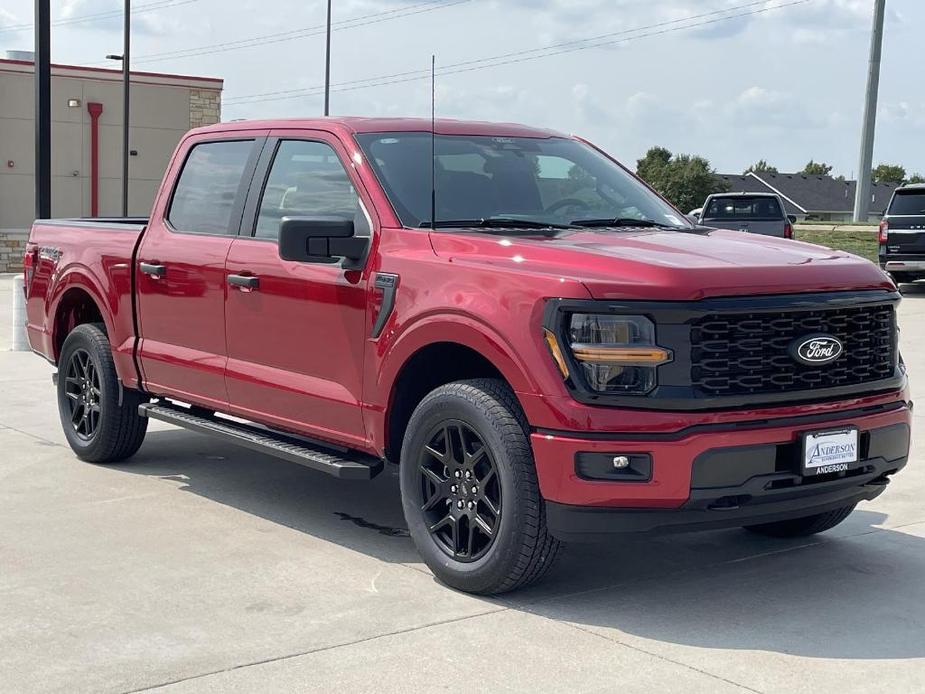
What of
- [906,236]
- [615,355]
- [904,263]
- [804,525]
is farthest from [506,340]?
[906,236]

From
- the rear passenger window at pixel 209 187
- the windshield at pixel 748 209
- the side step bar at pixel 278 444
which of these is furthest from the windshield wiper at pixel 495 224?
the windshield at pixel 748 209

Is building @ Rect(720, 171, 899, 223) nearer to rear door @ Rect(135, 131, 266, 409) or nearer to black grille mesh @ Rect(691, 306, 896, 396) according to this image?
rear door @ Rect(135, 131, 266, 409)

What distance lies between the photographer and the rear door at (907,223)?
854 inches

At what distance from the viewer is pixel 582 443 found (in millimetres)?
4691

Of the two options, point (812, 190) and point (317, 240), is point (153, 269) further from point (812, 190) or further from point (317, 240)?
point (812, 190)

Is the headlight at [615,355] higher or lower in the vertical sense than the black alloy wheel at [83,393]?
higher

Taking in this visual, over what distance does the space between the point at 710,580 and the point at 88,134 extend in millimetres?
30487

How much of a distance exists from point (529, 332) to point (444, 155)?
1.60 meters

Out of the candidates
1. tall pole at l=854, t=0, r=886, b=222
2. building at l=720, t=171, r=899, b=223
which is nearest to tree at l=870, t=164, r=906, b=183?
building at l=720, t=171, r=899, b=223

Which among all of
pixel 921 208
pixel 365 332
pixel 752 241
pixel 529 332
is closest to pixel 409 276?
pixel 365 332

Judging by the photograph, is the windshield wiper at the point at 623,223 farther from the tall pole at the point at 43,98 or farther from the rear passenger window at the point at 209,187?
the tall pole at the point at 43,98

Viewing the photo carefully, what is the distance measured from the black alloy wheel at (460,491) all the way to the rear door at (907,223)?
18.0 metres

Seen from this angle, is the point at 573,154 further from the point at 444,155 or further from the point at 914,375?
the point at 914,375

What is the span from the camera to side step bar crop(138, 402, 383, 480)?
18.8ft
